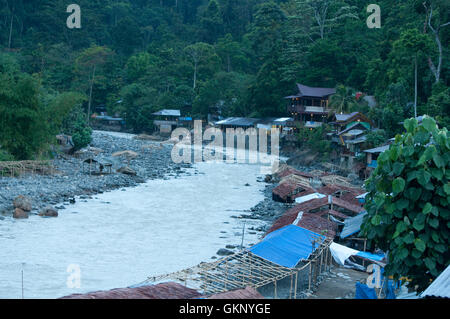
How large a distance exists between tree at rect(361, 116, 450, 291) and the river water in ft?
20.8

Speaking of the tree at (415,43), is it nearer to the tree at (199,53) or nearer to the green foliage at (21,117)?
the green foliage at (21,117)

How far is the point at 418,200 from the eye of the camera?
550cm

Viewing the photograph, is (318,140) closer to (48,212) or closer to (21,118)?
(21,118)

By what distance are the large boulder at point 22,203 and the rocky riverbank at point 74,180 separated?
0.74ft

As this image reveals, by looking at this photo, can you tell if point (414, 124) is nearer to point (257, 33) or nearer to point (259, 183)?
point (259, 183)

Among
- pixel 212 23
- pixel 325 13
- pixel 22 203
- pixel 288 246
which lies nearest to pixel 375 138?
pixel 288 246

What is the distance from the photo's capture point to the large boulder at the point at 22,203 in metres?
15.3

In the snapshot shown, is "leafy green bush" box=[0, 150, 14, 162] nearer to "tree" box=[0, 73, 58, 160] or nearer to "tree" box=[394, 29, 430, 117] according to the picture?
"tree" box=[0, 73, 58, 160]

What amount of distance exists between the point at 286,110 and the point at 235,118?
485 cm

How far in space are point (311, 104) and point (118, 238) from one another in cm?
2679
